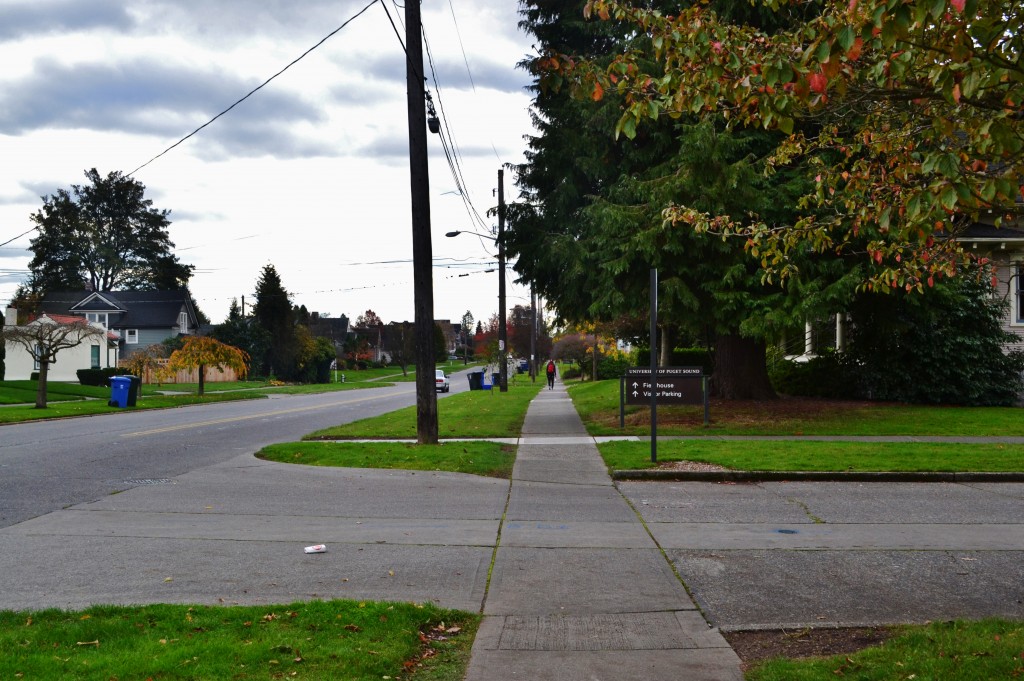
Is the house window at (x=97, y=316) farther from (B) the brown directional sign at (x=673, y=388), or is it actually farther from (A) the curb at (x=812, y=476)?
(A) the curb at (x=812, y=476)

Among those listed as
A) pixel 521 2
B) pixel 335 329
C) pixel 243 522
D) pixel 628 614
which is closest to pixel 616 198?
pixel 521 2

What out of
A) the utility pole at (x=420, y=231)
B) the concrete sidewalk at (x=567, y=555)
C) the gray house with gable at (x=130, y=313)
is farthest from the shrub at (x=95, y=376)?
the concrete sidewalk at (x=567, y=555)

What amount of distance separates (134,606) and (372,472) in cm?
709

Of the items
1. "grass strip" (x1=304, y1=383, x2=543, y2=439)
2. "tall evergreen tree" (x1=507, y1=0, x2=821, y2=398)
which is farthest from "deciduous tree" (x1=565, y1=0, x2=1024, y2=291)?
"grass strip" (x1=304, y1=383, x2=543, y2=439)

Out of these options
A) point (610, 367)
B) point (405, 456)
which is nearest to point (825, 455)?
point (405, 456)

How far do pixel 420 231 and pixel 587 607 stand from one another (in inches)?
386

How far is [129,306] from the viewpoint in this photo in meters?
74.9

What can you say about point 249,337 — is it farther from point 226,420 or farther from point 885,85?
point 885,85

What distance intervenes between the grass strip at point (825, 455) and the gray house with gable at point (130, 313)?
64.5 m

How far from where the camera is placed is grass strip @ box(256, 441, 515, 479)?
1307 centimetres

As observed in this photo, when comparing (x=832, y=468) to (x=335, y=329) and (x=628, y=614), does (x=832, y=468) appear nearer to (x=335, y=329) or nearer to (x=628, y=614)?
(x=628, y=614)

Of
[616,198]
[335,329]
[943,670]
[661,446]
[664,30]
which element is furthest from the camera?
[335,329]

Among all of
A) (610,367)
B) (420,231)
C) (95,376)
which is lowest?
(95,376)

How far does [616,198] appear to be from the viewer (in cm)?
1991
